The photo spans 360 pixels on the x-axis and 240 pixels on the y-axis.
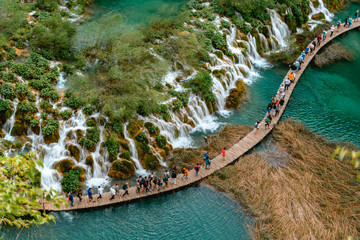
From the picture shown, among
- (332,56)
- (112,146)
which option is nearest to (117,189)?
(112,146)

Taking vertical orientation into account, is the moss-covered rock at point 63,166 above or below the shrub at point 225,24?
below

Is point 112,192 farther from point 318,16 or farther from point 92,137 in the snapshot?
point 318,16

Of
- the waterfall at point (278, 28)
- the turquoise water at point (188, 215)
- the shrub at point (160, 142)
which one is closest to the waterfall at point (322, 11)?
the waterfall at point (278, 28)

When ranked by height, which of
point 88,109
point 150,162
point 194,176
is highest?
point 88,109

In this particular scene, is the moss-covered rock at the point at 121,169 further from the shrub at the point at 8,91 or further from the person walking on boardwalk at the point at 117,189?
the shrub at the point at 8,91

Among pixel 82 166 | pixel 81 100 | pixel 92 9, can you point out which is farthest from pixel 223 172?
pixel 92 9
